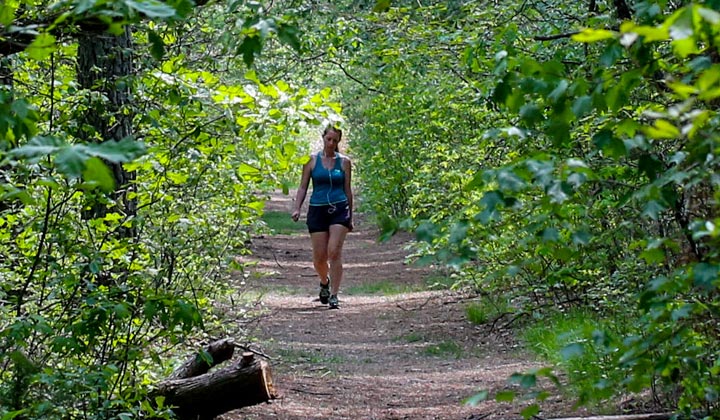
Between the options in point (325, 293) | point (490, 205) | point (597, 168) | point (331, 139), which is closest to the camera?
point (490, 205)

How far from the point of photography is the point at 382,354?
9.55m

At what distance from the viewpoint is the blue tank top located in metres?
11.0

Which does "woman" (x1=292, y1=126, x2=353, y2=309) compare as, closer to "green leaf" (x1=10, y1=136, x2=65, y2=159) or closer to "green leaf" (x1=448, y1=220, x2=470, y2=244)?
"green leaf" (x1=448, y1=220, x2=470, y2=244)

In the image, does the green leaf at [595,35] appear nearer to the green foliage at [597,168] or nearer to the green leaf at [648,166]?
the green foliage at [597,168]

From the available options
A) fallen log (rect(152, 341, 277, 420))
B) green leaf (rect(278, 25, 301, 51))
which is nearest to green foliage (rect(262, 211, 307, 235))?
fallen log (rect(152, 341, 277, 420))

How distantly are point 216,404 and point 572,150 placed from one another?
2958mm

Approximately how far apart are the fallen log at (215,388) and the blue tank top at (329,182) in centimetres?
434

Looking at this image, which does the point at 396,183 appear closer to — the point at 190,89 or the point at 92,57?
the point at 92,57

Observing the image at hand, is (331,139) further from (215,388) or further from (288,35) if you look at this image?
(288,35)

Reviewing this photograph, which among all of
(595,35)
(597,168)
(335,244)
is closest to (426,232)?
(595,35)

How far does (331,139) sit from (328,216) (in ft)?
3.13

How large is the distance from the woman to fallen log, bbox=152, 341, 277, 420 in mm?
4200

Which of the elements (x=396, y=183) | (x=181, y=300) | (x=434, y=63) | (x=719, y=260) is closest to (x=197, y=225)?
(x=181, y=300)

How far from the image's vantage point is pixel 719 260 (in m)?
2.82
